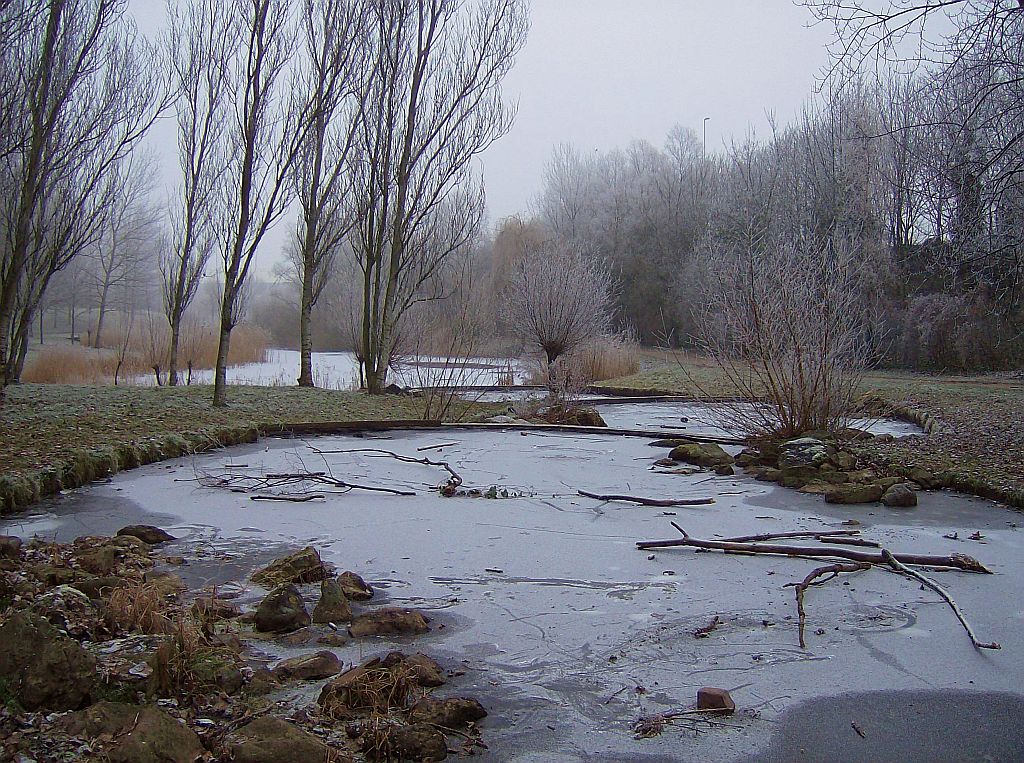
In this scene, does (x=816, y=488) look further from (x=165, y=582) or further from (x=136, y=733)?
(x=136, y=733)

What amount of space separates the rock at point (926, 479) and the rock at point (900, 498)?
60cm

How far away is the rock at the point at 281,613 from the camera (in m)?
2.98

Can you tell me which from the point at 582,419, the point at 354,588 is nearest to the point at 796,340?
the point at 582,419

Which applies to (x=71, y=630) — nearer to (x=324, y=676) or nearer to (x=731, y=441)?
(x=324, y=676)

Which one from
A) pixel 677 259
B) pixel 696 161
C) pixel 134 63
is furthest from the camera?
pixel 696 161

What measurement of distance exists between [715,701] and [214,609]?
1823 millimetres

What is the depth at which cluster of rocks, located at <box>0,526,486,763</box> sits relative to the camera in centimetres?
203

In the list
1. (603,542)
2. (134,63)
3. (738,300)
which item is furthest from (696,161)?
(603,542)

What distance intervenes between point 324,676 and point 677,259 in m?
30.5

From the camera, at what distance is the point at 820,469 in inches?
243

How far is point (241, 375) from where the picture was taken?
694 inches

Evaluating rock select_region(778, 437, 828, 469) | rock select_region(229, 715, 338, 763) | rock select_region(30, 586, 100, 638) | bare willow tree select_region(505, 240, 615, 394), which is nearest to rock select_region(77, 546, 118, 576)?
rock select_region(30, 586, 100, 638)

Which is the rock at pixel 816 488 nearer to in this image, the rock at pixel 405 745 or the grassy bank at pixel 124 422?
the rock at pixel 405 745

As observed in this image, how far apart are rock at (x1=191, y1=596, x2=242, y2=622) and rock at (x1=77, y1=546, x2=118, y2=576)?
0.48m
